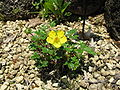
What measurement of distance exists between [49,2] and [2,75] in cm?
137

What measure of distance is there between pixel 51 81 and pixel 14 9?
5.25 feet

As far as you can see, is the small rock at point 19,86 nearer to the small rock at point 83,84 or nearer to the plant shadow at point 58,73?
the plant shadow at point 58,73

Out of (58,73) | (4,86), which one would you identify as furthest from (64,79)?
(4,86)

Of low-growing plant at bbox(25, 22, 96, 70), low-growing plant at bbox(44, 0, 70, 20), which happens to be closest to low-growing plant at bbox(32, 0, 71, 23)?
low-growing plant at bbox(44, 0, 70, 20)

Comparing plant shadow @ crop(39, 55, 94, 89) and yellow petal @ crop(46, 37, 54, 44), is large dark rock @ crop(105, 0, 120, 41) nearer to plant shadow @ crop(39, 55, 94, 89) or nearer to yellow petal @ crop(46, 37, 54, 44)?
plant shadow @ crop(39, 55, 94, 89)

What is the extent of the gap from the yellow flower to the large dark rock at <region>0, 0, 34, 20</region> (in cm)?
148

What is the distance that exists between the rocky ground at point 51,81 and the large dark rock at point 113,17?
113 mm

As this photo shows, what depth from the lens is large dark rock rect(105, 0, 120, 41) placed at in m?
3.42

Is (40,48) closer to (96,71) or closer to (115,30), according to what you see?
(96,71)

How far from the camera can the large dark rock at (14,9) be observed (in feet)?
13.3

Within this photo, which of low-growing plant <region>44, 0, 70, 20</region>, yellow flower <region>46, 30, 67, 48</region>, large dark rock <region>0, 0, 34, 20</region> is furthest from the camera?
large dark rock <region>0, 0, 34, 20</region>

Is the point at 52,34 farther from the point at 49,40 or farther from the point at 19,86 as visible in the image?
the point at 19,86

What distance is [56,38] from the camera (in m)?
2.71

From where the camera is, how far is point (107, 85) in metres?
2.92
